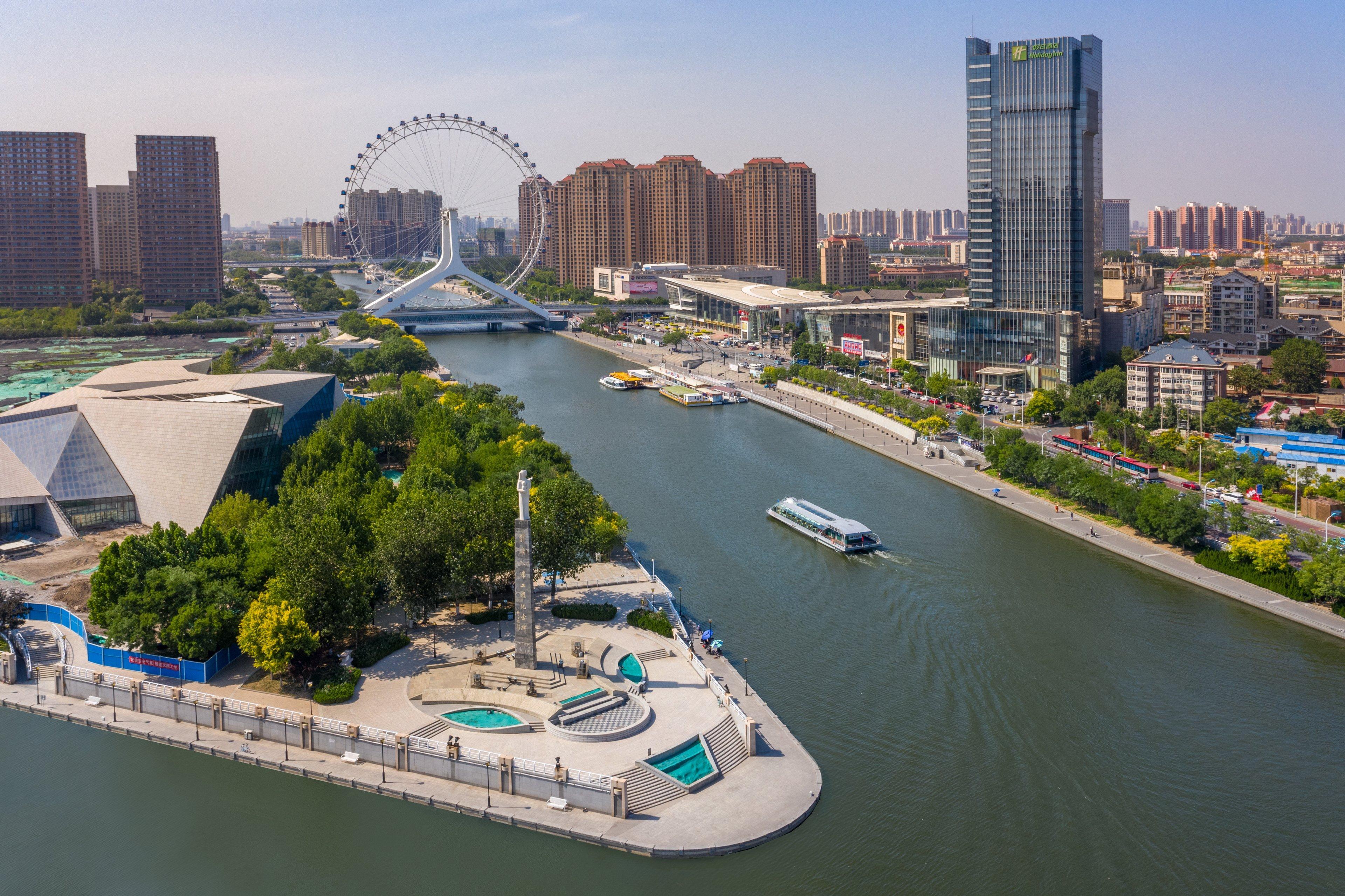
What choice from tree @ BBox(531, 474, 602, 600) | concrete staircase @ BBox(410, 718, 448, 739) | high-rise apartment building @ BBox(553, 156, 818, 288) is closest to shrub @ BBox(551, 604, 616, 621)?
tree @ BBox(531, 474, 602, 600)

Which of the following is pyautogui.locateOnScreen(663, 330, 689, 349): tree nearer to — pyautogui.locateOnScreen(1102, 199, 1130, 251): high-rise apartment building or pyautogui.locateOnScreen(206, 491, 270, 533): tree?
pyautogui.locateOnScreen(206, 491, 270, 533): tree

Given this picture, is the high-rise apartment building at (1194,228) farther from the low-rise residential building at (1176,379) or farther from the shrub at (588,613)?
the shrub at (588,613)

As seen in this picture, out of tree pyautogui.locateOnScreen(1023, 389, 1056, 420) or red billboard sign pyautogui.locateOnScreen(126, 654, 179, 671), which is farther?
tree pyautogui.locateOnScreen(1023, 389, 1056, 420)

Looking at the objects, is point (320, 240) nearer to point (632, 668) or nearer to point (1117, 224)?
point (1117, 224)

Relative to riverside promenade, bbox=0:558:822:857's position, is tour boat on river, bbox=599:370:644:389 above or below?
above

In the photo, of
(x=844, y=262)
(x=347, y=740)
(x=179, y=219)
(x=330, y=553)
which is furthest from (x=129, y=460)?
(x=844, y=262)

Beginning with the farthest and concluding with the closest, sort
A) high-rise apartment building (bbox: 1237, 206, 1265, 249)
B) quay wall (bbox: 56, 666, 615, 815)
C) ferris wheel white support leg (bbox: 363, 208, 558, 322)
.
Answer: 1. high-rise apartment building (bbox: 1237, 206, 1265, 249)
2. ferris wheel white support leg (bbox: 363, 208, 558, 322)
3. quay wall (bbox: 56, 666, 615, 815)

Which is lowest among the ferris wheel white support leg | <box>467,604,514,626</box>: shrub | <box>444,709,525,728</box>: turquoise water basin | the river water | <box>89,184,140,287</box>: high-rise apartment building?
the river water
